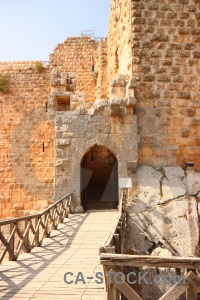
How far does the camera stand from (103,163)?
49.6ft

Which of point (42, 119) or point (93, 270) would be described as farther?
point (42, 119)

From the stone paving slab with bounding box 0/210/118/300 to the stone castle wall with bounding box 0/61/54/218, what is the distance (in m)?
5.05

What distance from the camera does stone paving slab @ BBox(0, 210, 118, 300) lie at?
3523 mm

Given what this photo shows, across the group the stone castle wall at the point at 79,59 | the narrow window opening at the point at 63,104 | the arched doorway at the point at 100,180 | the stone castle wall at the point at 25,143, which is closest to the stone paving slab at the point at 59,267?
the arched doorway at the point at 100,180

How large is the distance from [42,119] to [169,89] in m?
6.30

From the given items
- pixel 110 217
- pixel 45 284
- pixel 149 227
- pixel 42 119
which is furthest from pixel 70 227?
pixel 42 119

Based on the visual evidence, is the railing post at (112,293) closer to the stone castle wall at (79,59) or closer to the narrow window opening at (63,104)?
the narrow window opening at (63,104)

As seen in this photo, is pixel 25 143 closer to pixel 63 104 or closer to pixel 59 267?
pixel 63 104

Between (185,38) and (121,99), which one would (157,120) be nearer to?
(121,99)

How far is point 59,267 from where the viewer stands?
14.5ft

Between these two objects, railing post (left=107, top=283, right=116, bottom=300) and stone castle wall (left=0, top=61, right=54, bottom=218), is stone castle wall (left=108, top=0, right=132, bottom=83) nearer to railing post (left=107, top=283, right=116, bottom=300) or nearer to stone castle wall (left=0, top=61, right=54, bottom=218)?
stone castle wall (left=0, top=61, right=54, bottom=218)

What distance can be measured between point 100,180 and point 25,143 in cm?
394

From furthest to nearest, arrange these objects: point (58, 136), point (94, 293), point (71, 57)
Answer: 1. point (71, 57)
2. point (58, 136)
3. point (94, 293)

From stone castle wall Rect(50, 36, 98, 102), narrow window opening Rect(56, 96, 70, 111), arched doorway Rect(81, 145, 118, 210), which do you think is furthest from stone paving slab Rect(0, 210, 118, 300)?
stone castle wall Rect(50, 36, 98, 102)
